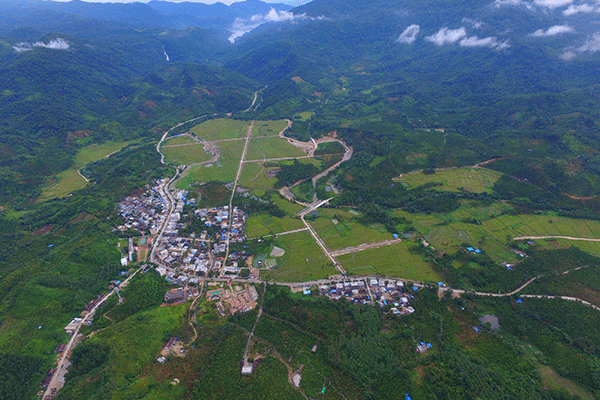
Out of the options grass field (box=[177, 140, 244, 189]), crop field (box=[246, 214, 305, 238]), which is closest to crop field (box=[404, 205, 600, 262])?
crop field (box=[246, 214, 305, 238])

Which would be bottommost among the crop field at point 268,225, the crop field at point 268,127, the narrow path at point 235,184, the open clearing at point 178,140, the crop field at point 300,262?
the crop field at point 300,262

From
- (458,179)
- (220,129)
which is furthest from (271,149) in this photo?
(458,179)

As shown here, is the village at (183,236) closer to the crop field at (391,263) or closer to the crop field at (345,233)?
the crop field at (345,233)

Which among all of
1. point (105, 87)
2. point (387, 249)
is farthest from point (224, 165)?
point (105, 87)

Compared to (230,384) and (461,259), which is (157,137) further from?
(461,259)

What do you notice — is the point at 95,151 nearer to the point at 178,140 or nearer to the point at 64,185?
the point at 64,185

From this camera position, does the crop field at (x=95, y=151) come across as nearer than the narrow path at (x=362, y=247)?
No

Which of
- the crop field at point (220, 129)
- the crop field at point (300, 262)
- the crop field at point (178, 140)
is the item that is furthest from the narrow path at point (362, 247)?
the crop field at point (178, 140)
